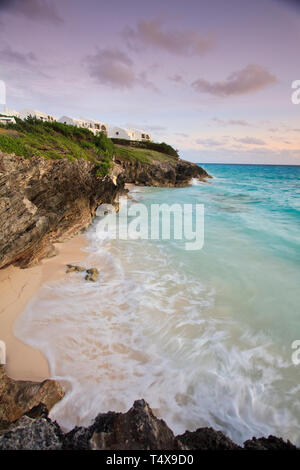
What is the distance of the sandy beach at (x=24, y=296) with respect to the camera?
4.19 metres

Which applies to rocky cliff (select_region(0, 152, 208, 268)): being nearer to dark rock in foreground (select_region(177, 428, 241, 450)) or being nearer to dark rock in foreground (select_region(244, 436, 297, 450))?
dark rock in foreground (select_region(177, 428, 241, 450))

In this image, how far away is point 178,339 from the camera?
5.26m

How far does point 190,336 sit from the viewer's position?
5.37 meters

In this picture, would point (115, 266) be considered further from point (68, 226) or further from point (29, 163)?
point (29, 163)

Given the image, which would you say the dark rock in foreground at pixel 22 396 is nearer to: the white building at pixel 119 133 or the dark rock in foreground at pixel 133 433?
the dark rock in foreground at pixel 133 433

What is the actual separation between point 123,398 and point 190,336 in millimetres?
2171

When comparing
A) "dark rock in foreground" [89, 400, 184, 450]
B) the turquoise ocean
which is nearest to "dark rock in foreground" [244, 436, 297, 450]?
"dark rock in foreground" [89, 400, 184, 450]

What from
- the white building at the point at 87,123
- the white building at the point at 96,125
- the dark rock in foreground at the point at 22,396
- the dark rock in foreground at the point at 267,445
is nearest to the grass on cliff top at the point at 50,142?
the dark rock in foreground at the point at 22,396

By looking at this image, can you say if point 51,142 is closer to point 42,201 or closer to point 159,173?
point 42,201

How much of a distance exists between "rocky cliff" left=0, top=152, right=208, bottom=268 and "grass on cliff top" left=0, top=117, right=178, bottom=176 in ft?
1.31

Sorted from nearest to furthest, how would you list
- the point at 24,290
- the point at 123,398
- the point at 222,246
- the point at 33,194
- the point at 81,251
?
1. the point at 123,398
2. the point at 24,290
3. the point at 33,194
4. the point at 81,251
5. the point at 222,246

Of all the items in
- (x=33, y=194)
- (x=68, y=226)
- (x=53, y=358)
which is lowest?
(x=53, y=358)

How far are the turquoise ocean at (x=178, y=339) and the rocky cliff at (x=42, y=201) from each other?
170cm

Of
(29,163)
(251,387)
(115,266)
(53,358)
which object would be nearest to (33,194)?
(29,163)
